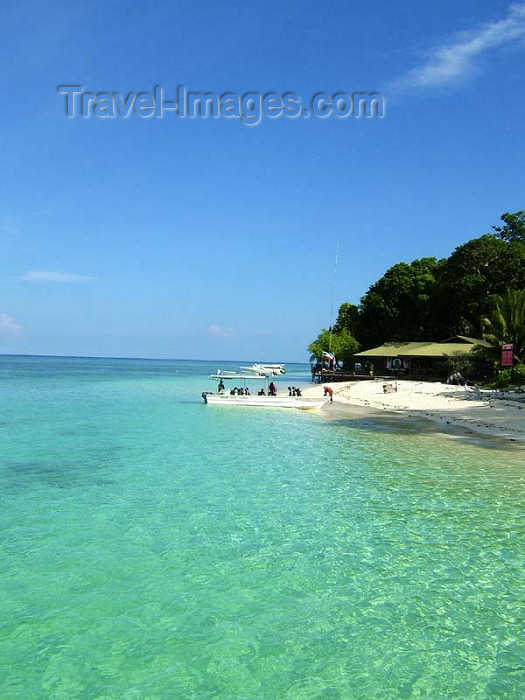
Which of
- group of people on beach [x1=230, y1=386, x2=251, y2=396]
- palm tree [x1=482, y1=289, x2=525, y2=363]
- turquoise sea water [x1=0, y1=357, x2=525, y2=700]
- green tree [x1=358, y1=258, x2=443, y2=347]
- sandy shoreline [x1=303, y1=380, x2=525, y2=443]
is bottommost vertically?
turquoise sea water [x1=0, y1=357, x2=525, y2=700]

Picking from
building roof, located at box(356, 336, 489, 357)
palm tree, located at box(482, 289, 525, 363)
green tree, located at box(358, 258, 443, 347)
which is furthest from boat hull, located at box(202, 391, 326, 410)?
green tree, located at box(358, 258, 443, 347)

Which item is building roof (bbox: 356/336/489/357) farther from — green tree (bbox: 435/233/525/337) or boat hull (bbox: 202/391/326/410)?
boat hull (bbox: 202/391/326/410)

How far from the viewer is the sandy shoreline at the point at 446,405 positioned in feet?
79.5

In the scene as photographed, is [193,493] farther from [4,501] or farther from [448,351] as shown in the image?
[448,351]

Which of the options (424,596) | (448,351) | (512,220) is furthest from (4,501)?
(512,220)

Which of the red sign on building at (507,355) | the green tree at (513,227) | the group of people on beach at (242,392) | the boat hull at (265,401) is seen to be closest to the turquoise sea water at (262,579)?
the boat hull at (265,401)

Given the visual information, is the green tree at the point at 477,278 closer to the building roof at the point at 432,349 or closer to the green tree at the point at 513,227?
the building roof at the point at 432,349

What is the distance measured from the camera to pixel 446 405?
32156 millimetres

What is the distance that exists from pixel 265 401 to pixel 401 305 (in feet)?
96.9

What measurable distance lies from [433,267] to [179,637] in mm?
60785

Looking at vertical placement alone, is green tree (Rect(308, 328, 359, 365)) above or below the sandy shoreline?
above

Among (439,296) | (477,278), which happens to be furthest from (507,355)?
(439,296)

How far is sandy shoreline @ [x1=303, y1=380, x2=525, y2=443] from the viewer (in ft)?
79.5

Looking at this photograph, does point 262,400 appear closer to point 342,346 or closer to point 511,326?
point 511,326
